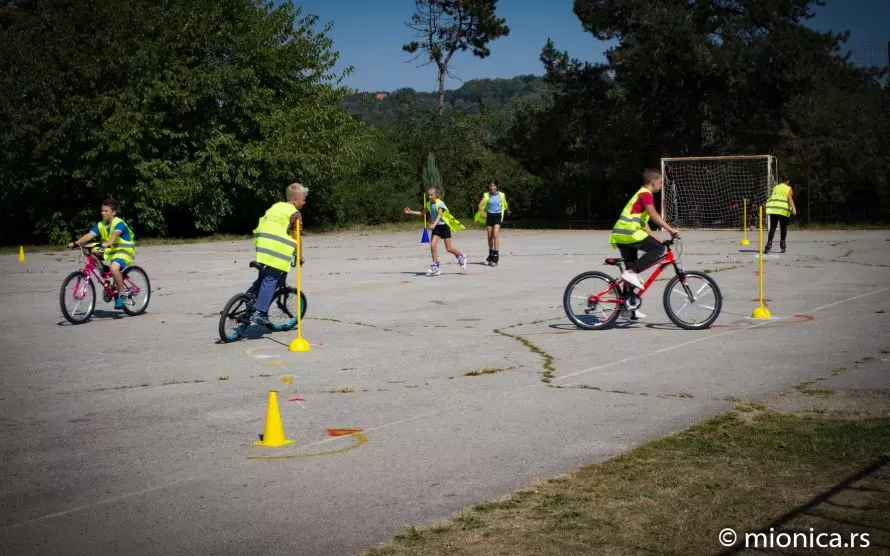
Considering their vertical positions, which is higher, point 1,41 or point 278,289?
point 1,41

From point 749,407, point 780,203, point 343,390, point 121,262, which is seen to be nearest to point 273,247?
point 343,390

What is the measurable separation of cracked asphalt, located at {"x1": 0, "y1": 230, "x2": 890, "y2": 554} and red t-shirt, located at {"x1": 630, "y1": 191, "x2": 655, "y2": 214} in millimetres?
1480

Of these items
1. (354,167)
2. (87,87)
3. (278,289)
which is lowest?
(278,289)

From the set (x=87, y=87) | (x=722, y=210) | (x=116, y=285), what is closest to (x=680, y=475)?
(x=116, y=285)

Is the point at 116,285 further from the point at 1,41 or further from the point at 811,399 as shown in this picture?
the point at 1,41

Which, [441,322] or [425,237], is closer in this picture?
[441,322]

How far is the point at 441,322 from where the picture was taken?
13148 millimetres

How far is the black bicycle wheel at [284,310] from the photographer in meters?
12.3

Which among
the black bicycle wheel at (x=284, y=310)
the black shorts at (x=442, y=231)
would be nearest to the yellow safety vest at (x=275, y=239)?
the black bicycle wheel at (x=284, y=310)

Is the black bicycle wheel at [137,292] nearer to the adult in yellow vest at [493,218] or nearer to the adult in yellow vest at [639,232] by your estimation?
the adult in yellow vest at [639,232]

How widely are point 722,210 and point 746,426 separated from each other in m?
36.6

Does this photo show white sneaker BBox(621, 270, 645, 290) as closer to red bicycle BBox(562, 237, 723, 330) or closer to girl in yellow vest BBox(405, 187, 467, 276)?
red bicycle BBox(562, 237, 723, 330)

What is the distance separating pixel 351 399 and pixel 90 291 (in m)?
7.17

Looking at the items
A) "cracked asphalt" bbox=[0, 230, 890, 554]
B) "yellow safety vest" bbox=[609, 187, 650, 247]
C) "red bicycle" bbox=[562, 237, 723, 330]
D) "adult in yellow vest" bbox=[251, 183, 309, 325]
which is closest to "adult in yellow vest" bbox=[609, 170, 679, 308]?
"yellow safety vest" bbox=[609, 187, 650, 247]
